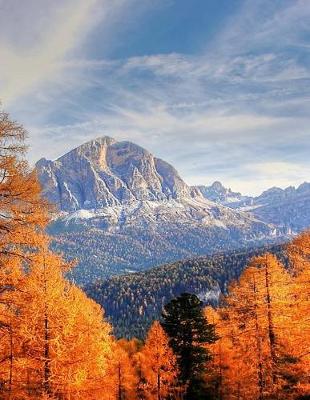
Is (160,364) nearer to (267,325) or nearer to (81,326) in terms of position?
(267,325)

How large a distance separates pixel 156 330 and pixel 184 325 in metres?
3.59

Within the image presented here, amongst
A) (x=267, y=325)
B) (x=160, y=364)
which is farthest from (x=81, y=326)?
(x=160, y=364)

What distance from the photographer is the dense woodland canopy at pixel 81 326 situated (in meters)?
17.2

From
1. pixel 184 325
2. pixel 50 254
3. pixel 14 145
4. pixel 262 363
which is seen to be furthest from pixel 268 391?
pixel 14 145

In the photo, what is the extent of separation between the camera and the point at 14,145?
55.8 ft

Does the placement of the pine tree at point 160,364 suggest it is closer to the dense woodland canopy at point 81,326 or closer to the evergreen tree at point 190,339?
the dense woodland canopy at point 81,326

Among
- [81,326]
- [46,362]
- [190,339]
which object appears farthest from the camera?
[190,339]

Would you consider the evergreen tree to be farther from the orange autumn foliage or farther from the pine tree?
→ the orange autumn foliage

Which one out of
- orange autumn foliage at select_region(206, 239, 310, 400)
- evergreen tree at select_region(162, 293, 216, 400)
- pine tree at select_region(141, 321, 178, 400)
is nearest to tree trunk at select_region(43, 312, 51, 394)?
orange autumn foliage at select_region(206, 239, 310, 400)

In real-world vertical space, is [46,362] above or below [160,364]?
above

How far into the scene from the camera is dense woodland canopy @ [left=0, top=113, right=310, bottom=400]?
17156mm

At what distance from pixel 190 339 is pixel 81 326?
2250 cm

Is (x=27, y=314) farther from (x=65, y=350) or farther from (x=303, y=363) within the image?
(x=303, y=363)

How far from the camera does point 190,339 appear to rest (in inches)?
1834
